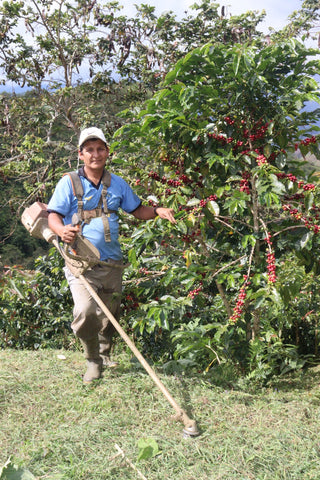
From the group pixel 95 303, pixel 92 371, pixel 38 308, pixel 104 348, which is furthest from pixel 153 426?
pixel 38 308

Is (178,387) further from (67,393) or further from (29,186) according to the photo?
(29,186)

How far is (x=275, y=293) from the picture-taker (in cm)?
301

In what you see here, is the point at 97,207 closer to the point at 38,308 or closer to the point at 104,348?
the point at 104,348

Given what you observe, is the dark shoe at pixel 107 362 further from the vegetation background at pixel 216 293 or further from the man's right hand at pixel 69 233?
the man's right hand at pixel 69 233

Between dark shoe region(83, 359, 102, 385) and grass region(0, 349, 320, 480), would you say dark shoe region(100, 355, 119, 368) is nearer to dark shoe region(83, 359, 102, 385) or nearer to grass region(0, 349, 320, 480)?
grass region(0, 349, 320, 480)

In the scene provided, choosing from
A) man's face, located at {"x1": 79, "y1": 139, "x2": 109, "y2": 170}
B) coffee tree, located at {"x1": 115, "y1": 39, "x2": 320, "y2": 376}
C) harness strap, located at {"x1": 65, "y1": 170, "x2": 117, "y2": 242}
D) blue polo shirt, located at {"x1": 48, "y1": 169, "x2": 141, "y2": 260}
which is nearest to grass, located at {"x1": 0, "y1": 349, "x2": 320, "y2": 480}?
→ coffee tree, located at {"x1": 115, "y1": 39, "x2": 320, "y2": 376}

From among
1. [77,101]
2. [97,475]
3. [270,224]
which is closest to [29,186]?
[77,101]

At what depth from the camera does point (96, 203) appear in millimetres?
3643

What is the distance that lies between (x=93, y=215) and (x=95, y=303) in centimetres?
66

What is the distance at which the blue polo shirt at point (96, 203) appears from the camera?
3.57m

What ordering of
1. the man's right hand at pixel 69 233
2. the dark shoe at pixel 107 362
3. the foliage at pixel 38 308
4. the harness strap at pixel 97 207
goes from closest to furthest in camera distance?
the man's right hand at pixel 69 233
the harness strap at pixel 97 207
the dark shoe at pixel 107 362
the foliage at pixel 38 308

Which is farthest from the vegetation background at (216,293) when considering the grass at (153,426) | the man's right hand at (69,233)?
the man's right hand at (69,233)

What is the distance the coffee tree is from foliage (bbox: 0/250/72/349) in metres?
1.94

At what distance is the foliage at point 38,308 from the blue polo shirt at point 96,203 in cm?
192
